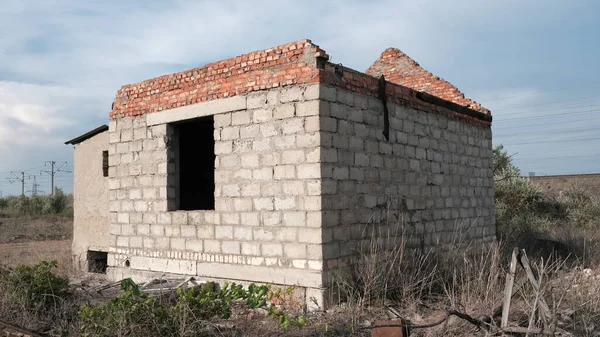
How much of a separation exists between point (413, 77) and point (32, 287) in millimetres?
7841

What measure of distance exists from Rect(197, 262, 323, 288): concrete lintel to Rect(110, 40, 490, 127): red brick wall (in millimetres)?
2303

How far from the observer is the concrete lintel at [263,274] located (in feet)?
20.8

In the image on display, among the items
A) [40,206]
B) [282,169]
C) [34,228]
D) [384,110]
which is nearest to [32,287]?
[282,169]

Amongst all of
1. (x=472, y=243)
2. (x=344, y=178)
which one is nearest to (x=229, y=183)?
(x=344, y=178)

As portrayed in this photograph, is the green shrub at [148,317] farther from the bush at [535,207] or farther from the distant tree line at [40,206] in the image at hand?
the distant tree line at [40,206]

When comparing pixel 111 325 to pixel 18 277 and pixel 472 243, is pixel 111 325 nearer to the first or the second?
pixel 18 277

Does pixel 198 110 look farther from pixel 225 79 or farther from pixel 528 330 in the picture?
pixel 528 330

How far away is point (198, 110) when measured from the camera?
25.6ft

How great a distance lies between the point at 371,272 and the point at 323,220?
33.0 inches

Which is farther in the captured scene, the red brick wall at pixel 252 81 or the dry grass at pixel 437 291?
the red brick wall at pixel 252 81

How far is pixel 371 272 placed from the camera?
634 cm

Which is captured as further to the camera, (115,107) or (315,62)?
(115,107)

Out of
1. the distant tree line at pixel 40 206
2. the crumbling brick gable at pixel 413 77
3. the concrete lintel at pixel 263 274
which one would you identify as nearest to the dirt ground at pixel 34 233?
the distant tree line at pixel 40 206

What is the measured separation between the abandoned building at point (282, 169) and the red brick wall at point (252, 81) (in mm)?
18
